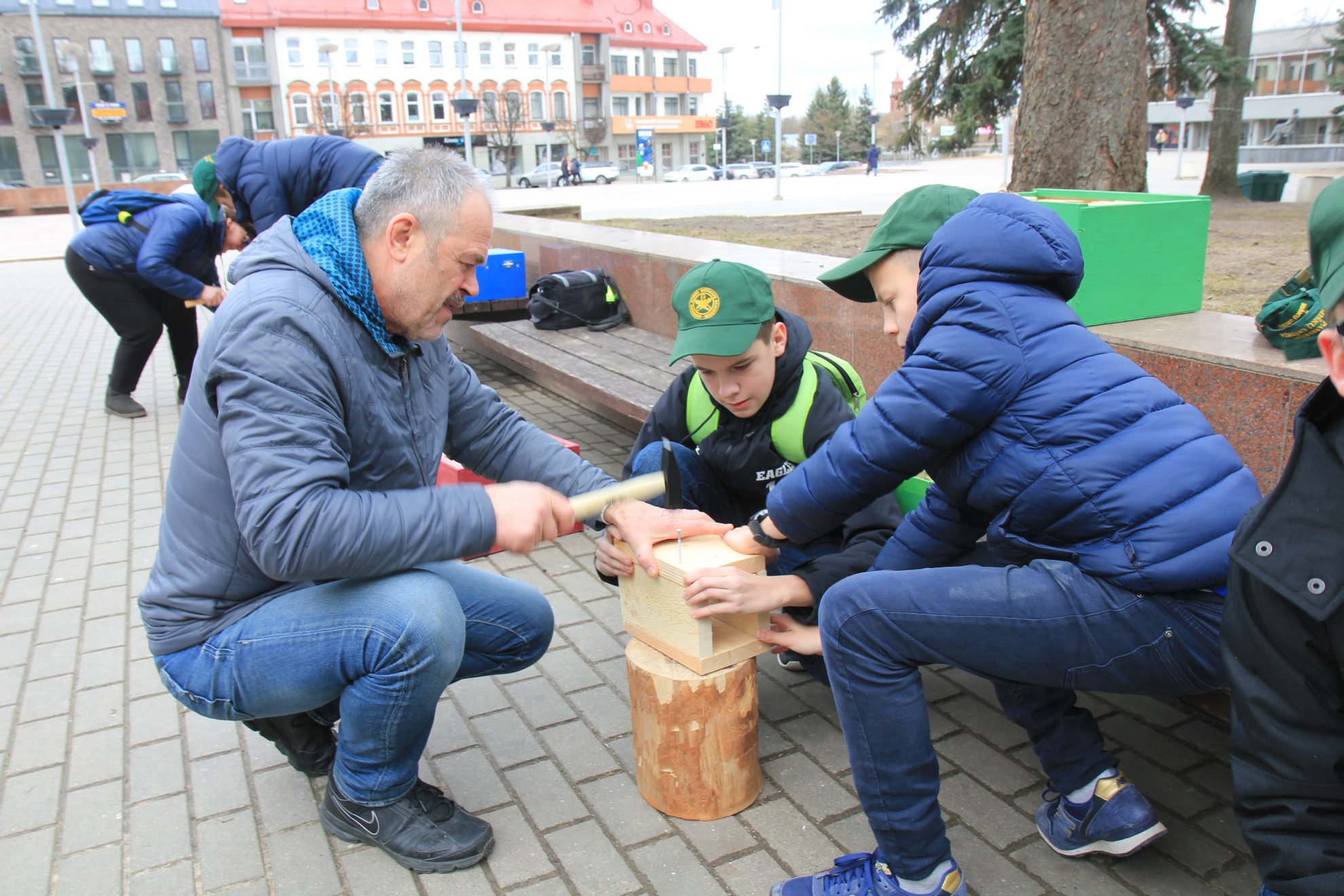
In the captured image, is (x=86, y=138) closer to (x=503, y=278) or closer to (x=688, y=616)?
(x=503, y=278)

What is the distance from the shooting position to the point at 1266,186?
16.9 metres

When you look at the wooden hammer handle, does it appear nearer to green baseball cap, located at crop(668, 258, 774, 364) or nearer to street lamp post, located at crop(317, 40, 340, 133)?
green baseball cap, located at crop(668, 258, 774, 364)

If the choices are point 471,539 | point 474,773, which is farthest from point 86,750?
point 471,539

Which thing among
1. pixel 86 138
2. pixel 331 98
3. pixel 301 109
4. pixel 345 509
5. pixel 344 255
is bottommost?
pixel 345 509

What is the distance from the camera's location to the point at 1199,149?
5072 cm

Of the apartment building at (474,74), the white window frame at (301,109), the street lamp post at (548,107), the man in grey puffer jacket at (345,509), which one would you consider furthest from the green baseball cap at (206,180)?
the white window frame at (301,109)

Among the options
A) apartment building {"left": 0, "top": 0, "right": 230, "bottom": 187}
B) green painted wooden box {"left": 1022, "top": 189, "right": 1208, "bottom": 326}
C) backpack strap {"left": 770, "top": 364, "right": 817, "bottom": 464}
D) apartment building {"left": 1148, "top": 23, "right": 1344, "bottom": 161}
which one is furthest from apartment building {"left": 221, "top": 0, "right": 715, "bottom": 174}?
backpack strap {"left": 770, "top": 364, "right": 817, "bottom": 464}

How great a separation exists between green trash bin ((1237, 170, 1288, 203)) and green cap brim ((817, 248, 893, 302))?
17.4 m

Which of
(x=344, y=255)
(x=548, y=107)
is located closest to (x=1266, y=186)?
(x=344, y=255)

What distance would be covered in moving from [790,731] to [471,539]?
1233 mm

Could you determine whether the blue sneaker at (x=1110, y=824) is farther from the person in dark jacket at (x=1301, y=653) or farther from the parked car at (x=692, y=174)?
the parked car at (x=692, y=174)

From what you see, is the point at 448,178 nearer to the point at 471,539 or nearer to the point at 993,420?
the point at 471,539

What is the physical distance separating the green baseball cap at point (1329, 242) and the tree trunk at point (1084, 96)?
16.9 feet

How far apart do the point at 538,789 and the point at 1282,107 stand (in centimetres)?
5526
